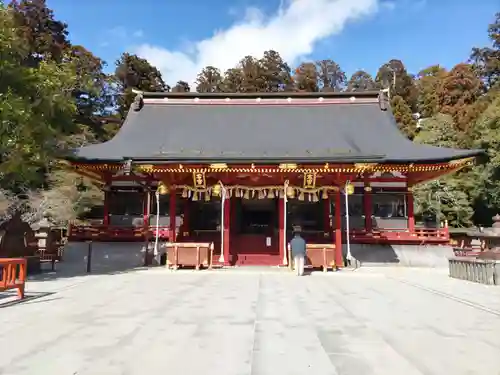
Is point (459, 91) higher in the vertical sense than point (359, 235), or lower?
higher

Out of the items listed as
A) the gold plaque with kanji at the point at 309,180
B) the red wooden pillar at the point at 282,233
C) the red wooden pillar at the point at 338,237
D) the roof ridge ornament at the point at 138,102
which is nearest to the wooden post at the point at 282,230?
the red wooden pillar at the point at 282,233

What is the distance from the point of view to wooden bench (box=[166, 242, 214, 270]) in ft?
47.5

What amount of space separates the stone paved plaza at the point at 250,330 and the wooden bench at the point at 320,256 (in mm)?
3811

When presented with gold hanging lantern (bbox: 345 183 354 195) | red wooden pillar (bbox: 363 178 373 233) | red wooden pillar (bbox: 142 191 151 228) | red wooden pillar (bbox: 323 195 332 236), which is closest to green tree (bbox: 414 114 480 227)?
red wooden pillar (bbox: 363 178 373 233)

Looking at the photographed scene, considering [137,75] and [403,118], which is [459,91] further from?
[137,75]

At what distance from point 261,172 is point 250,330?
32.5 feet

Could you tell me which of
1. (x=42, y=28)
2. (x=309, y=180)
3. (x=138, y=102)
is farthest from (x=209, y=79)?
(x=309, y=180)

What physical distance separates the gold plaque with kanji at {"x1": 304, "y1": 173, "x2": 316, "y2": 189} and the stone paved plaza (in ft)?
19.2

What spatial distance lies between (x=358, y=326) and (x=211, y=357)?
8.72 ft

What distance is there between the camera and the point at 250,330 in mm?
5672

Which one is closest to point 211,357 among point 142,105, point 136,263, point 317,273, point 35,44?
point 317,273

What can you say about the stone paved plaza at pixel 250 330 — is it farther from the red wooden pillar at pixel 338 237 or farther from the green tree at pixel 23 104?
the red wooden pillar at pixel 338 237

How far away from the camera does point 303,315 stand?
6812 millimetres

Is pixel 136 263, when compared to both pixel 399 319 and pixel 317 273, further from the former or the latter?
pixel 399 319
